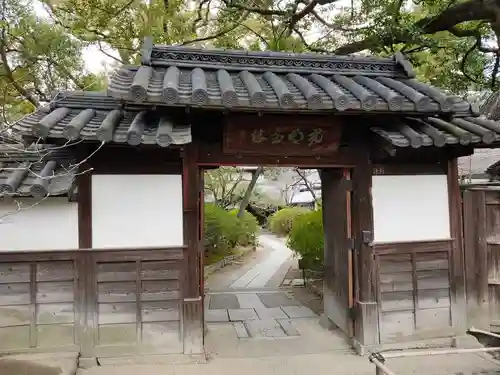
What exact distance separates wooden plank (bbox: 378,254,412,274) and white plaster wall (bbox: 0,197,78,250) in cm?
408

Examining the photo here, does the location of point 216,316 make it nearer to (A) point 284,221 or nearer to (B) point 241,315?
(B) point 241,315

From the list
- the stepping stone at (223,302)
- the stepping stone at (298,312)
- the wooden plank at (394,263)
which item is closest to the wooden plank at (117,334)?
the wooden plank at (394,263)

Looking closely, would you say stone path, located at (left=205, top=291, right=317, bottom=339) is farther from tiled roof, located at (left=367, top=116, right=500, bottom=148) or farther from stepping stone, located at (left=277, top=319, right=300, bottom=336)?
tiled roof, located at (left=367, top=116, right=500, bottom=148)

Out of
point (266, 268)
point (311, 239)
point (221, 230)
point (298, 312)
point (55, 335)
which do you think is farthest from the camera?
point (221, 230)

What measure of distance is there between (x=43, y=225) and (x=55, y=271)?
59cm

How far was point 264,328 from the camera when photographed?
279 inches

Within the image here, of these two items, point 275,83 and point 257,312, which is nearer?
point 275,83

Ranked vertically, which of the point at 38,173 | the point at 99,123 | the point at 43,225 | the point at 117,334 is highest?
the point at 99,123

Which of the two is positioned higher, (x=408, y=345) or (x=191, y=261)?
(x=191, y=261)

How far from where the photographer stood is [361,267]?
566cm

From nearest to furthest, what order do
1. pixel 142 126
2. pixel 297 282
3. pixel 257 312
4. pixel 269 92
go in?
pixel 142 126, pixel 269 92, pixel 257 312, pixel 297 282

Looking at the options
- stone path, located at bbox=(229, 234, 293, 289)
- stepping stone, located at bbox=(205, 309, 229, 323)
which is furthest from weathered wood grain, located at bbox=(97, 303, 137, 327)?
stone path, located at bbox=(229, 234, 293, 289)

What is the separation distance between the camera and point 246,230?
18.0 metres

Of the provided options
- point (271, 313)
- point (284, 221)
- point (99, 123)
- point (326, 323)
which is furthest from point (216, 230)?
point (99, 123)
